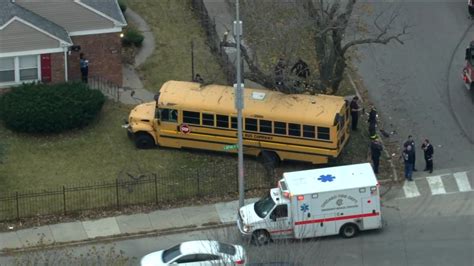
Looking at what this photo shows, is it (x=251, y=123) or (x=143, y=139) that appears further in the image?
(x=143, y=139)

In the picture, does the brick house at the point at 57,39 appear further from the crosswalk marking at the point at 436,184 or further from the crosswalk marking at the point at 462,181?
the crosswalk marking at the point at 462,181

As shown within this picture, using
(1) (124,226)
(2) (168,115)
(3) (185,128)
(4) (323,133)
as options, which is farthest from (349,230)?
(2) (168,115)

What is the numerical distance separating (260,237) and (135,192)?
19.7 feet

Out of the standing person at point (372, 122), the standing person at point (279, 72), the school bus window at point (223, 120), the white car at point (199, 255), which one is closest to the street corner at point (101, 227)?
the white car at point (199, 255)

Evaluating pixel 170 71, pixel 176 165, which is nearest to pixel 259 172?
pixel 176 165

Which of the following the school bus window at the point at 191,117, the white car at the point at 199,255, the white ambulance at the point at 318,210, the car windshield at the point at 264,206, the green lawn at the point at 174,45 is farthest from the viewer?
the green lawn at the point at 174,45

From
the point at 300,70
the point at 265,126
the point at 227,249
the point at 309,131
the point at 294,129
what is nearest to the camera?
the point at 227,249

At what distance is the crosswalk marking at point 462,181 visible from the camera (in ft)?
135

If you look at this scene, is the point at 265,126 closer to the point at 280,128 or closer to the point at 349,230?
the point at 280,128

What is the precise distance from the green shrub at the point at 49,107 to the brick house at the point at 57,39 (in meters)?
1.54

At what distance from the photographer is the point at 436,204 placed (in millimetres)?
40156

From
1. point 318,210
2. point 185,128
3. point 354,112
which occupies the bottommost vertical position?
point 318,210

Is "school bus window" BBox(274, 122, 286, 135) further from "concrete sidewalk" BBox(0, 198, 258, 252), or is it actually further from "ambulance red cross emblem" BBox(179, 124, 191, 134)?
"ambulance red cross emblem" BBox(179, 124, 191, 134)

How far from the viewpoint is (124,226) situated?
39656 millimetres
